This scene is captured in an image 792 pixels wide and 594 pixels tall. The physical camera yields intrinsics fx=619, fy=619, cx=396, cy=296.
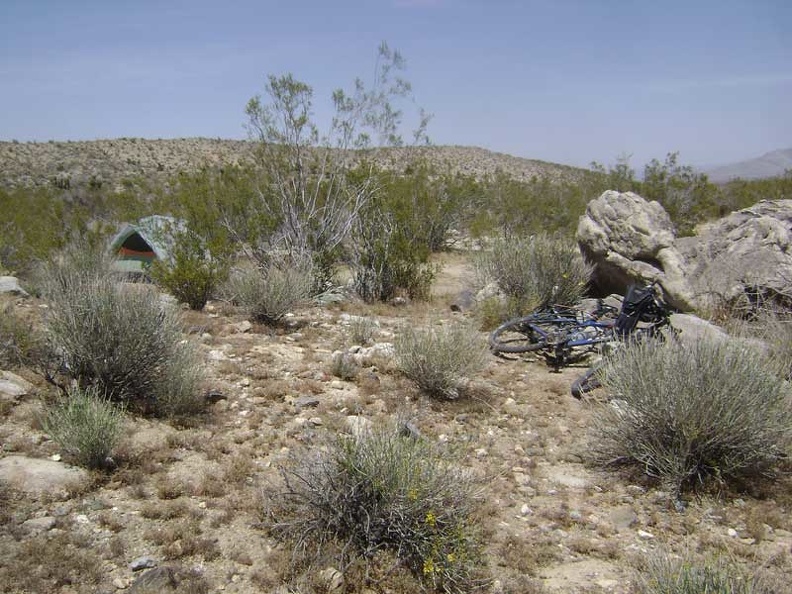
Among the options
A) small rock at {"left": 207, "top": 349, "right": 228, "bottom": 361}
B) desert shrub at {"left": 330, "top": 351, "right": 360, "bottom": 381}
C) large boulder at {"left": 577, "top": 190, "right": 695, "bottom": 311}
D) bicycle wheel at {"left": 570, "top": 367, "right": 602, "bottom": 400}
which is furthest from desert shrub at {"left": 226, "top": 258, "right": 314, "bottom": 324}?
large boulder at {"left": 577, "top": 190, "right": 695, "bottom": 311}

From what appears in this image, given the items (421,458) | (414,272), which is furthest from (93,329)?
(414,272)

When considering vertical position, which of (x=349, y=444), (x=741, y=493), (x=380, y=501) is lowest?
(x=741, y=493)

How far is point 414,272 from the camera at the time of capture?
34.9 feet

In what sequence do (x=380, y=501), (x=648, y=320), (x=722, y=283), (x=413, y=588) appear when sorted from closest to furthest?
(x=413, y=588) < (x=380, y=501) < (x=648, y=320) < (x=722, y=283)

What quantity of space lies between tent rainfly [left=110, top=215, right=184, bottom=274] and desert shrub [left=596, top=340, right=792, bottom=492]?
7.99 metres

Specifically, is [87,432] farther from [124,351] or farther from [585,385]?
[585,385]

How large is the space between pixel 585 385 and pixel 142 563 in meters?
4.31

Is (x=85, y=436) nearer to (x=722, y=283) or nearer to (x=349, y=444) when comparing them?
(x=349, y=444)

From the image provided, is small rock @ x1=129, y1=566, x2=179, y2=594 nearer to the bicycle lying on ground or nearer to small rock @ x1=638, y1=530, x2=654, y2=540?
small rock @ x1=638, y1=530, x2=654, y2=540

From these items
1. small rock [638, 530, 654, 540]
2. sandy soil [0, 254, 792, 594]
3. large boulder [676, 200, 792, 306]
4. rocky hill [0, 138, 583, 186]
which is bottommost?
small rock [638, 530, 654, 540]

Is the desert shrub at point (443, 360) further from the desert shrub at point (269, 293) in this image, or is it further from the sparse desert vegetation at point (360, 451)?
the desert shrub at point (269, 293)

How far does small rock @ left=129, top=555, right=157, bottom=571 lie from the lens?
3.14m

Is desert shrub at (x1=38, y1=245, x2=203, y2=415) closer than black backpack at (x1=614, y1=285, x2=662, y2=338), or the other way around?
desert shrub at (x1=38, y1=245, x2=203, y2=415)

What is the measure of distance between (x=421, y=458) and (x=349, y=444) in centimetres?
42
